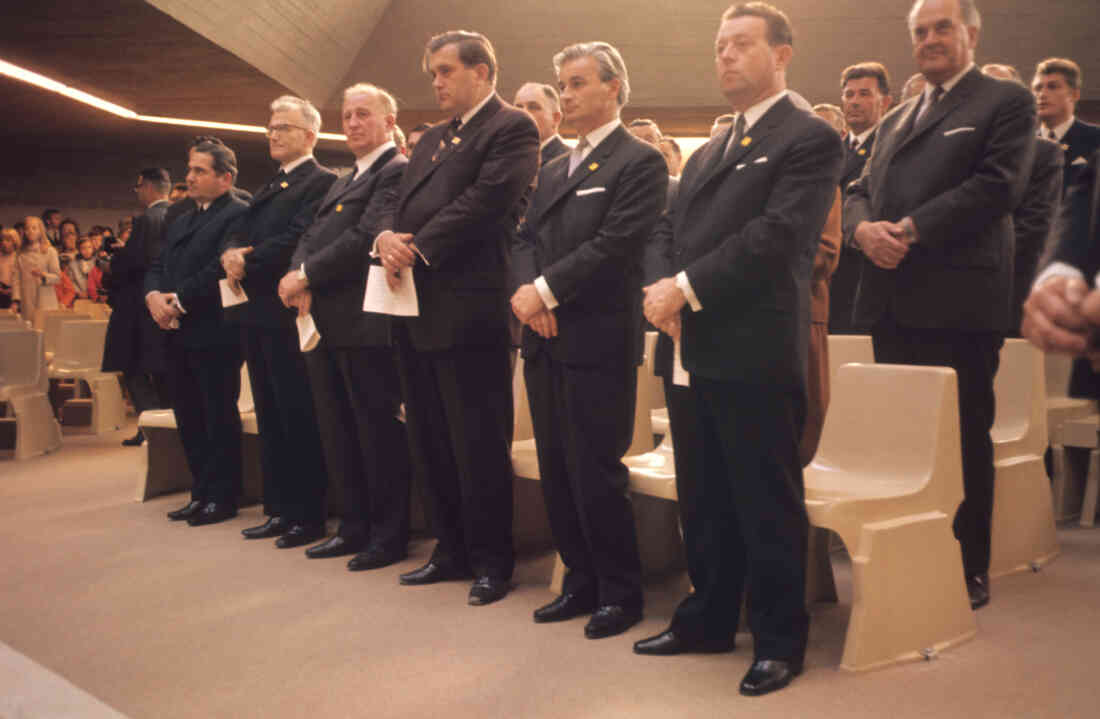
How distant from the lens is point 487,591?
10.1ft

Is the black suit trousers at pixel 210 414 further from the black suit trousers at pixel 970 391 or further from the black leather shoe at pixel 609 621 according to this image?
the black suit trousers at pixel 970 391

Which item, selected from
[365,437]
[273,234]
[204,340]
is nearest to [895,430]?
[365,437]

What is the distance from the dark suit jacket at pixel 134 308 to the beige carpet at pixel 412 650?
229 centimetres

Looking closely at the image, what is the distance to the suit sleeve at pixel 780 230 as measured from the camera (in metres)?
2.23

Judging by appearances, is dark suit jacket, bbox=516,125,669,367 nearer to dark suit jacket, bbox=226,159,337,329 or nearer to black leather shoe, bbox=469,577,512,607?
black leather shoe, bbox=469,577,512,607

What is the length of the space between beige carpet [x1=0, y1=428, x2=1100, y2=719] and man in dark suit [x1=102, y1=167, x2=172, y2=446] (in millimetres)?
2315

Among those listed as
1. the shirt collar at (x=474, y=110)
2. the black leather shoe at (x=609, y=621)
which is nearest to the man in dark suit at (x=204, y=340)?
the shirt collar at (x=474, y=110)

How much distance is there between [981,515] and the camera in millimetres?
2910

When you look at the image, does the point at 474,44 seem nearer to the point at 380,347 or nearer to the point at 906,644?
the point at 380,347

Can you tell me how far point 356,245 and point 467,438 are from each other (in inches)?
31.7

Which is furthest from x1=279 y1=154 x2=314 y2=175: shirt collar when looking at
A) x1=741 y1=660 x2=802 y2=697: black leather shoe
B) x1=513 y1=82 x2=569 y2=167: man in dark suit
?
x1=741 y1=660 x2=802 y2=697: black leather shoe

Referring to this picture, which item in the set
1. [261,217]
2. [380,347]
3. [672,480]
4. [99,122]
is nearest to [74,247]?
[99,122]

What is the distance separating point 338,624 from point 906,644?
1.44 m

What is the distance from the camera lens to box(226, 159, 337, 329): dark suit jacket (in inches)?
155
